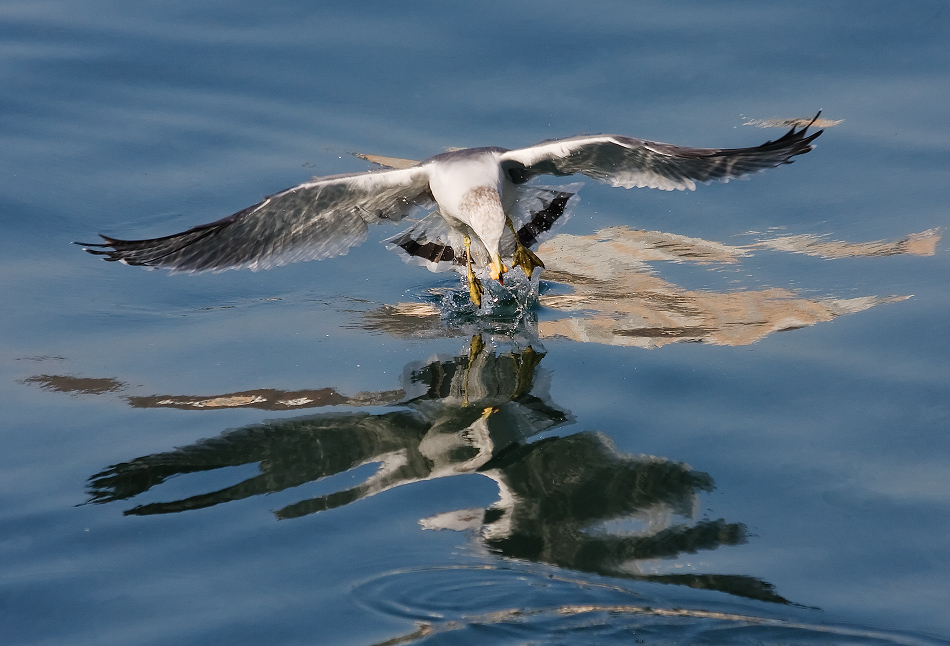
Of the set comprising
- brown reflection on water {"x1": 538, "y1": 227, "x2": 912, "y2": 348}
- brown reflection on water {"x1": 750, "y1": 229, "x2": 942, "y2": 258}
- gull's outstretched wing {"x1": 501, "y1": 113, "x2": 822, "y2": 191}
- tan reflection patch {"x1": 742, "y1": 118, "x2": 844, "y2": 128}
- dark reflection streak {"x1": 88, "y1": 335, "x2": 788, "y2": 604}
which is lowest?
dark reflection streak {"x1": 88, "y1": 335, "x2": 788, "y2": 604}

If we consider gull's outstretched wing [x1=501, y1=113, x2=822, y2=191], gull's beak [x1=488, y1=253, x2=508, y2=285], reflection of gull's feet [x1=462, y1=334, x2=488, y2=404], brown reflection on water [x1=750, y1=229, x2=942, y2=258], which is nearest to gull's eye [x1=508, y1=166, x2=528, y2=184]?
gull's outstretched wing [x1=501, y1=113, x2=822, y2=191]

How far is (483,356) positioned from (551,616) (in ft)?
8.41

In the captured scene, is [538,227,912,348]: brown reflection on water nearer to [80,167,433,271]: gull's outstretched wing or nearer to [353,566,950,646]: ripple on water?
[80,167,433,271]: gull's outstretched wing

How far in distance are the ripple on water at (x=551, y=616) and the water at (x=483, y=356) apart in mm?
15

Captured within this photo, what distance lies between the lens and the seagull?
250 inches

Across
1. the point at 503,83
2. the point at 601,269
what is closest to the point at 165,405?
the point at 601,269

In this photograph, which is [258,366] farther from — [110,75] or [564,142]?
[110,75]

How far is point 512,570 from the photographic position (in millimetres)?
→ 4129

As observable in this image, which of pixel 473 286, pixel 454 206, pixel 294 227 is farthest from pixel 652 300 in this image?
pixel 294 227

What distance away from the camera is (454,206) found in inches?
263

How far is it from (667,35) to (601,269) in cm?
395

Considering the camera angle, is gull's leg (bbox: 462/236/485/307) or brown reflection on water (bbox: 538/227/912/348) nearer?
brown reflection on water (bbox: 538/227/912/348)

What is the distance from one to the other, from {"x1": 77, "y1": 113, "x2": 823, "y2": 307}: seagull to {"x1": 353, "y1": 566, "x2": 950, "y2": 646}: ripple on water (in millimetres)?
2782

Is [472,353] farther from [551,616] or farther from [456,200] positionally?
[551,616]
